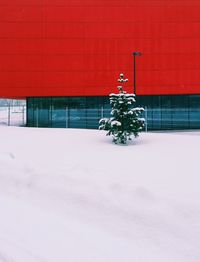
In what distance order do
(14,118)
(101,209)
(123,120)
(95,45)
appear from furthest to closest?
(14,118) → (95,45) → (123,120) → (101,209)

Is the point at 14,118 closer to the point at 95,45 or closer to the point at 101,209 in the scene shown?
the point at 95,45

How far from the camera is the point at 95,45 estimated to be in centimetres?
2802

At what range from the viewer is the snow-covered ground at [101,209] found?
4426 millimetres

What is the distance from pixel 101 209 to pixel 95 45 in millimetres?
24477

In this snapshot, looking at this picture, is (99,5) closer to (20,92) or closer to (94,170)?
(20,92)

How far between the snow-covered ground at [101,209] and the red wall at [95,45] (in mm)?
19155

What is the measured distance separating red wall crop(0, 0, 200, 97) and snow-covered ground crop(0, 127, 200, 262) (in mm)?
19155

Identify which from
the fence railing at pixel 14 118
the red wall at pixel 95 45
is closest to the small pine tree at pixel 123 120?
the red wall at pixel 95 45

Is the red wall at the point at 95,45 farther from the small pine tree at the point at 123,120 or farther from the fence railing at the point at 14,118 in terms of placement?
the small pine tree at the point at 123,120

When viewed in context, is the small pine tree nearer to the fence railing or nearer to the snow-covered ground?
the snow-covered ground

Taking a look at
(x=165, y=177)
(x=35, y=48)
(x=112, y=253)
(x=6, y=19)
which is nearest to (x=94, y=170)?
(x=165, y=177)

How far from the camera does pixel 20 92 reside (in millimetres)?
27953

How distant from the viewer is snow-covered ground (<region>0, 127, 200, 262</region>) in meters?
4.43

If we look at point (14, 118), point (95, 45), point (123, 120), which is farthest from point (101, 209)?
point (14, 118)
